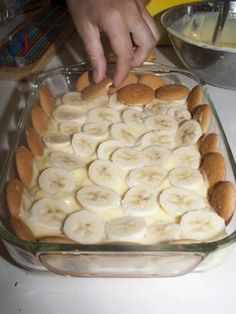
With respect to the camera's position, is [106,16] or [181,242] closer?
[181,242]

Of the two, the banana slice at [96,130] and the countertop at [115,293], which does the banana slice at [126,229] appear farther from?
the banana slice at [96,130]

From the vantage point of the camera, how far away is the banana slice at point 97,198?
64cm

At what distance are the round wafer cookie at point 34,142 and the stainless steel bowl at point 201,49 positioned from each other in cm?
41

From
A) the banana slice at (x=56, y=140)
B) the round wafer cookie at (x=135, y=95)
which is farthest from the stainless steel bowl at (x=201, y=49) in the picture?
the banana slice at (x=56, y=140)

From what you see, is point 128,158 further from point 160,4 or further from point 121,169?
point 160,4

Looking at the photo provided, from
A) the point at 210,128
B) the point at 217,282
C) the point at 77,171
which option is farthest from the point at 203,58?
the point at 217,282

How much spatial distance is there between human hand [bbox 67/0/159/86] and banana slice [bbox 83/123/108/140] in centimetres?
11

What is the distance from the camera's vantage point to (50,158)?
740 millimetres

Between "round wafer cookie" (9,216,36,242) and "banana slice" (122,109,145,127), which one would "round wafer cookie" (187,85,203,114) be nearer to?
"banana slice" (122,109,145,127)

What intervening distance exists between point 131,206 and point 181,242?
4.6 inches

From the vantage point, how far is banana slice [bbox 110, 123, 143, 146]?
2.61ft

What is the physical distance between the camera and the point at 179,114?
2.80 ft

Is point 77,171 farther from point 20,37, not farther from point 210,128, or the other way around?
point 20,37

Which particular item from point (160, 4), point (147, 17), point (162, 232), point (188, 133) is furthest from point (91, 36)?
point (160, 4)
